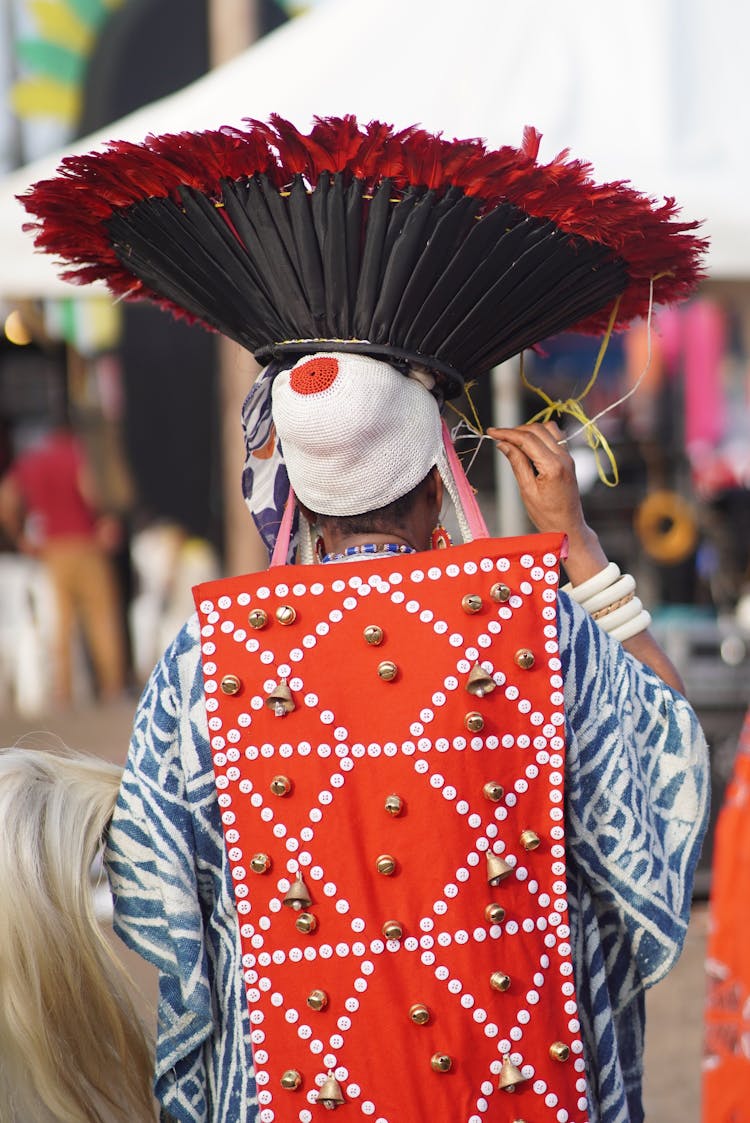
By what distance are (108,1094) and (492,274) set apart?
1158 millimetres

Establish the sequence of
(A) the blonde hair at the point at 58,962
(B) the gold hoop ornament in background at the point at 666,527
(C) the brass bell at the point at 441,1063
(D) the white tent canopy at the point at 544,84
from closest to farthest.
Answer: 1. (C) the brass bell at the point at 441,1063
2. (A) the blonde hair at the point at 58,962
3. (D) the white tent canopy at the point at 544,84
4. (B) the gold hoop ornament in background at the point at 666,527

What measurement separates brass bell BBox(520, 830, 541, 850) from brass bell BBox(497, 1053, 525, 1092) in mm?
235

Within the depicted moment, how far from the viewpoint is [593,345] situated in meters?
11.4

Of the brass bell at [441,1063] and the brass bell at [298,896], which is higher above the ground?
the brass bell at [298,896]

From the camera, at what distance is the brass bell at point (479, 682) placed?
5.23 feet

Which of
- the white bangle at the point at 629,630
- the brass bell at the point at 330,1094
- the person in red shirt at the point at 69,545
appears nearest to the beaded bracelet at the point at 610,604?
the white bangle at the point at 629,630

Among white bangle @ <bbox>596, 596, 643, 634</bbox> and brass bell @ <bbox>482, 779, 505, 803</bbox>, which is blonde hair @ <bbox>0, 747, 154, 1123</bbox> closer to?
brass bell @ <bbox>482, 779, 505, 803</bbox>

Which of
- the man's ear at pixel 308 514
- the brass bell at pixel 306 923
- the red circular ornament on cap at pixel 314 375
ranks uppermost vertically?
the red circular ornament on cap at pixel 314 375

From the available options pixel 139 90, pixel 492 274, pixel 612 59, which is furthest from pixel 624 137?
pixel 139 90


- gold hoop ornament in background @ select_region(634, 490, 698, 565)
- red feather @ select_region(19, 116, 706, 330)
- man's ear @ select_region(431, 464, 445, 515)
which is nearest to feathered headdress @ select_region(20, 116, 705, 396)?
red feather @ select_region(19, 116, 706, 330)

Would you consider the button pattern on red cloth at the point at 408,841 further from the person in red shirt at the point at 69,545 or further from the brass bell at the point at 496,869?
the person in red shirt at the point at 69,545

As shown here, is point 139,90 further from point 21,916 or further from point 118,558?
point 21,916

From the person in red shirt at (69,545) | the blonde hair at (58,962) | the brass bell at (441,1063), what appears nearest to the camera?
the brass bell at (441,1063)

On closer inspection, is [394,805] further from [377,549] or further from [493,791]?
[377,549]
